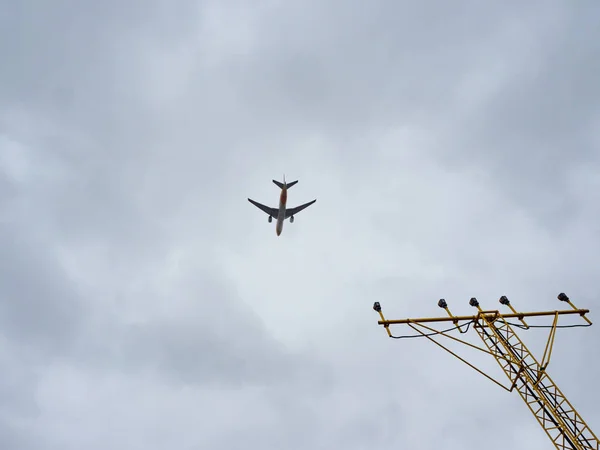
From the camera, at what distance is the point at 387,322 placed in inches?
1329

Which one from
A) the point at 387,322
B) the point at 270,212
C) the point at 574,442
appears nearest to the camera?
the point at 574,442

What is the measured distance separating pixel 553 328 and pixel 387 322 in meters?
11.4

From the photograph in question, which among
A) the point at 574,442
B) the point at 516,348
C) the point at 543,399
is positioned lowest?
the point at 574,442

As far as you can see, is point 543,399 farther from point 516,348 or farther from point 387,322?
point 387,322

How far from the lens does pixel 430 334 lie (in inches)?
1339

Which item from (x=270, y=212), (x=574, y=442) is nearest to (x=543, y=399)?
(x=574, y=442)

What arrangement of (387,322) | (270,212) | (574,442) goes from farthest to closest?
(270,212) → (387,322) → (574,442)

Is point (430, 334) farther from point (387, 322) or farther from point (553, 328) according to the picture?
point (553, 328)

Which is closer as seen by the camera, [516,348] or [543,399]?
[543,399]

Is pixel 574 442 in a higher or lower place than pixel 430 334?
lower

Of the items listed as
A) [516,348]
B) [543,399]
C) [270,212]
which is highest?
[270,212]

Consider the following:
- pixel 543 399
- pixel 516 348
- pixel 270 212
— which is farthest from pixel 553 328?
pixel 270 212

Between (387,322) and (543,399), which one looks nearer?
(543,399)

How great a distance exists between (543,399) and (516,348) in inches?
144
